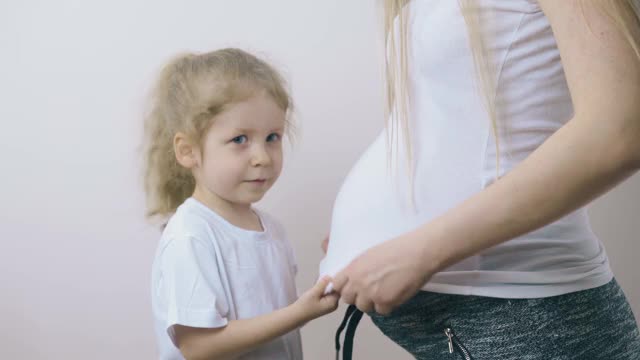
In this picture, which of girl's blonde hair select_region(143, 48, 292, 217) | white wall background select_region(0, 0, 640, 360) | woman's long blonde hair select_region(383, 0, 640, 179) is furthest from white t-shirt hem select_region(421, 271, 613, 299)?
white wall background select_region(0, 0, 640, 360)

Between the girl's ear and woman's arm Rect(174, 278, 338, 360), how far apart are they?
25cm

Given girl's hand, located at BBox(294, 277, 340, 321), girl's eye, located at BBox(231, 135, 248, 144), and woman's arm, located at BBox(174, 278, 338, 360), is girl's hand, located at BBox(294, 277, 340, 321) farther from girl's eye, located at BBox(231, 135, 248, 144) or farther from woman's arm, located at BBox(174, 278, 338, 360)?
girl's eye, located at BBox(231, 135, 248, 144)

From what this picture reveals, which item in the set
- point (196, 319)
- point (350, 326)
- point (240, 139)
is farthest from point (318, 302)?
point (240, 139)

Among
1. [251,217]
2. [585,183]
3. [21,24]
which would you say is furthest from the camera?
[21,24]

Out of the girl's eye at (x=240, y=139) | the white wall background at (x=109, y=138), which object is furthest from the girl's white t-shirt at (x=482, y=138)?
the white wall background at (x=109, y=138)

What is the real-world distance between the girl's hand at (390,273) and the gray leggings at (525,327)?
0.24 ft

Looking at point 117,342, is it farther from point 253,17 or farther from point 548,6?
point 548,6

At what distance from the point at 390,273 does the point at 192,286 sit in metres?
0.40

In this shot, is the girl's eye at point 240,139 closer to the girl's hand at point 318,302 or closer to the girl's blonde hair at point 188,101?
the girl's blonde hair at point 188,101

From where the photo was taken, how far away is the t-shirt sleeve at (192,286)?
965mm

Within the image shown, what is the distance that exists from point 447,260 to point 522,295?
0.11m

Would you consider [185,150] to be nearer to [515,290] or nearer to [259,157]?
[259,157]

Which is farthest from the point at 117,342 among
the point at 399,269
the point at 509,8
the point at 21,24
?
the point at 509,8

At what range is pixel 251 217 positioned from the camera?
44.9 inches
